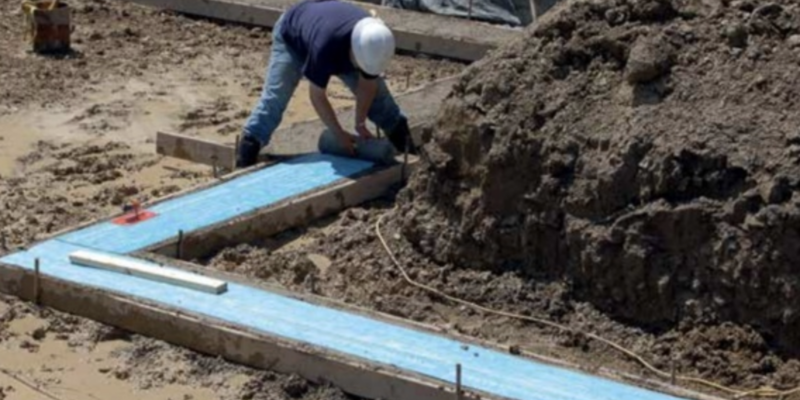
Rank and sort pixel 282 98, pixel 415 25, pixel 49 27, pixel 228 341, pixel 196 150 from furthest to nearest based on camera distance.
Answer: pixel 415 25 < pixel 49 27 < pixel 196 150 < pixel 282 98 < pixel 228 341

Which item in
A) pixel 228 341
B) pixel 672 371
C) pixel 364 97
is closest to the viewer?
pixel 672 371

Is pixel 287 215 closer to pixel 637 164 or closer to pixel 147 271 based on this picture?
pixel 147 271

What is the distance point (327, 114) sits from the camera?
10.2 meters

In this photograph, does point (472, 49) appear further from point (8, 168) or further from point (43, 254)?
point (43, 254)

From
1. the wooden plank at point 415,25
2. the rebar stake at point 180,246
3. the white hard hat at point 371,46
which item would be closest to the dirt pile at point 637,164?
the white hard hat at point 371,46

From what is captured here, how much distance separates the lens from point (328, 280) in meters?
8.77

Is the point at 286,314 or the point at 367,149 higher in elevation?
the point at 367,149

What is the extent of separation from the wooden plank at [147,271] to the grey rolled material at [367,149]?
81.0 inches

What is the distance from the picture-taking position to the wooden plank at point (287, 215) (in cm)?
903

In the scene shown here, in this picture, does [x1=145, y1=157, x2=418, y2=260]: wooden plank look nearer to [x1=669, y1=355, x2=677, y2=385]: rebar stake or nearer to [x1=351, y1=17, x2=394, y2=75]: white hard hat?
[x1=351, y1=17, x2=394, y2=75]: white hard hat

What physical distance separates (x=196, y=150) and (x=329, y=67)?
1056 mm

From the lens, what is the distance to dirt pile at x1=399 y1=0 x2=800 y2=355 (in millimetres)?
7672

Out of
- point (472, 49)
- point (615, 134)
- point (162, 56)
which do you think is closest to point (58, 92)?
point (162, 56)

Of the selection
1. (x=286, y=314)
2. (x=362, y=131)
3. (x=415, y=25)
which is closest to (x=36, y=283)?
(x=286, y=314)
